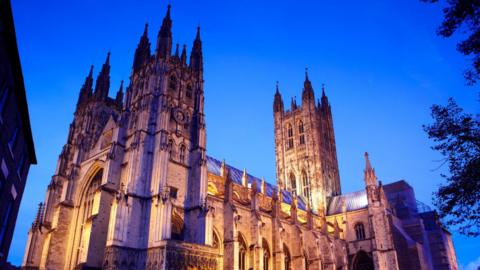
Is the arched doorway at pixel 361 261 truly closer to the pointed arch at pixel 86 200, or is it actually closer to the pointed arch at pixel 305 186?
the pointed arch at pixel 305 186

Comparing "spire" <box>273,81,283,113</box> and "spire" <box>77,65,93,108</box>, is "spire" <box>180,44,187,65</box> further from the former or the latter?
"spire" <box>273,81,283,113</box>

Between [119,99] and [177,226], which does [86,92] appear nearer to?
[119,99]

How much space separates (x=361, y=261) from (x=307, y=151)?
20.8m

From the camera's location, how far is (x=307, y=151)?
6512 centimetres

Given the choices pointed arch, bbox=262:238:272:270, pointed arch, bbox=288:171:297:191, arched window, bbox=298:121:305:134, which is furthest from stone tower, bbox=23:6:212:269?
pointed arch, bbox=288:171:297:191

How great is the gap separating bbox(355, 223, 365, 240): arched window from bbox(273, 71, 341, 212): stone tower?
6.89m

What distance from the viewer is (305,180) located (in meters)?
63.9

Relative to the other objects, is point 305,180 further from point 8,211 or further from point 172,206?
point 8,211

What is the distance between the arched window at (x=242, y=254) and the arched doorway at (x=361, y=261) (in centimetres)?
2136

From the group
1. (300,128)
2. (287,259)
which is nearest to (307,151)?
(300,128)

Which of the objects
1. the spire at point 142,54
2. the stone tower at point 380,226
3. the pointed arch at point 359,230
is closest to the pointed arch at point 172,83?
the spire at point 142,54

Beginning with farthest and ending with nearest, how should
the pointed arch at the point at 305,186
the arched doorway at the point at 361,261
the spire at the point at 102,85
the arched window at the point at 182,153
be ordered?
the pointed arch at the point at 305,186 → the arched doorway at the point at 361,261 → the spire at the point at 102,85 → the arched window at the point at 182,153

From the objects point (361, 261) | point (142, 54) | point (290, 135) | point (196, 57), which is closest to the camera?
point (142, 54)

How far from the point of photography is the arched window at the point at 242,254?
3638cm
